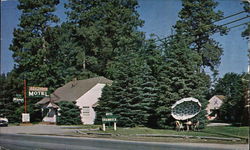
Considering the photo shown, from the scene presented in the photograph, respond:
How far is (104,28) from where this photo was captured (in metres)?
11.8

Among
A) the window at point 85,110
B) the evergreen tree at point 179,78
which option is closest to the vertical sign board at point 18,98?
the evergreen tree at point 179,78

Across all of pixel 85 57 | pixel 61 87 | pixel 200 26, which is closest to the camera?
pixel 200 26

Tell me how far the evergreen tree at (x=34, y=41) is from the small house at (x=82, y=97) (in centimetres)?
588

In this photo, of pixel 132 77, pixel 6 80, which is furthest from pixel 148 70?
pixel 6 80

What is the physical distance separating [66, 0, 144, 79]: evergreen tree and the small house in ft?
20.4

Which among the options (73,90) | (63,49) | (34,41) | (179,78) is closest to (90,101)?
(73,90)

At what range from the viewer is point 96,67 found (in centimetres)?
1716

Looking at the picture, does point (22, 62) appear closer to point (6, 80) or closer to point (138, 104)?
point (6, 80)

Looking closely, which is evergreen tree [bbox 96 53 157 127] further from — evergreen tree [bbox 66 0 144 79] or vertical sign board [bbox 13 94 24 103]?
vertical sign board [bbox 13 94 24 103]

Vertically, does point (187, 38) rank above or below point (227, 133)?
above

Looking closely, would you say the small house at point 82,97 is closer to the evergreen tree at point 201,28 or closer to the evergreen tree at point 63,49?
the evergreen tree at point 63,49

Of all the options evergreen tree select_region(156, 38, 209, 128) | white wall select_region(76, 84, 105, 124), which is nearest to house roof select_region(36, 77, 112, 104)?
white wall select_region(76, 84, 105, 124)

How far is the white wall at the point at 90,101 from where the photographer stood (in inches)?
843

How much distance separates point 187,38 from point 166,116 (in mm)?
4507
